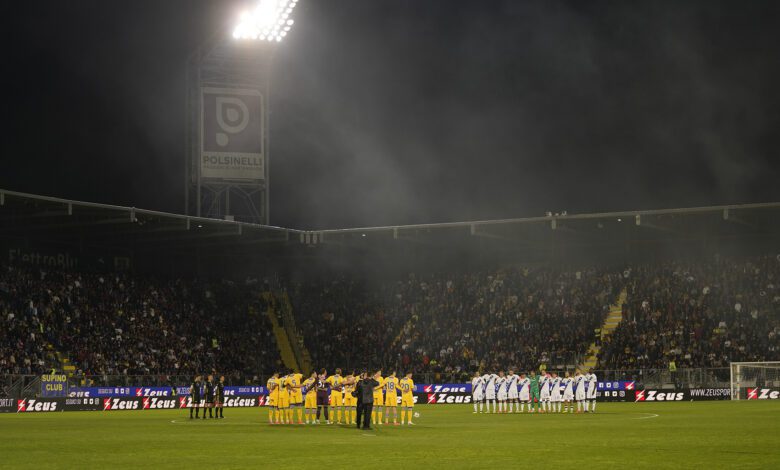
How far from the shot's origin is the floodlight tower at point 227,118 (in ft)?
215

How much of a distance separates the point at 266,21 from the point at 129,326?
65.0 feet

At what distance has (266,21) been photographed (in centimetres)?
6419

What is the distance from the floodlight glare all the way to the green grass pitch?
3358 centimetres

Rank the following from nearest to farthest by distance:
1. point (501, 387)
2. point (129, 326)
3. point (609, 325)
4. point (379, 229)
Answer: point (501, 387), point (129, 326), point (609, 325), point (379, 229)

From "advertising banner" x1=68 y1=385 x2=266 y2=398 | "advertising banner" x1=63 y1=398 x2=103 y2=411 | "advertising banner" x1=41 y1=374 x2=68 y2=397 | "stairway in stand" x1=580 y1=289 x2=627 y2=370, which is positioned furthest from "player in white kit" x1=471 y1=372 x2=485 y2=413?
"advertising banner" x1=41 y1=374 x2=68 y2=397

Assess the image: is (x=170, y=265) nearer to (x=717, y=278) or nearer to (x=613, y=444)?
(x=717, y=278)

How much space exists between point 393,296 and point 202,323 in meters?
14.0

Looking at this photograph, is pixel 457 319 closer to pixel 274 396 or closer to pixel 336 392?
pixel 336 392

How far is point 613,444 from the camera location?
23.4 metres

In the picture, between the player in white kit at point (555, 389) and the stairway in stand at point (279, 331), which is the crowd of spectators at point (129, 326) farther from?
the player in white kit at point (555, 389)

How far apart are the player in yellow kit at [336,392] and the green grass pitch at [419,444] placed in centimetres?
266

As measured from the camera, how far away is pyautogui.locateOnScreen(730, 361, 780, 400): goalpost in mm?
54375

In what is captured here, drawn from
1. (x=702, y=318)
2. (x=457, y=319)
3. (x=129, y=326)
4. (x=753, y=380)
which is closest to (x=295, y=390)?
(x=129, y=326)

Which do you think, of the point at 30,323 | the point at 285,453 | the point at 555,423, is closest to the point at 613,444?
the point at 285,453
